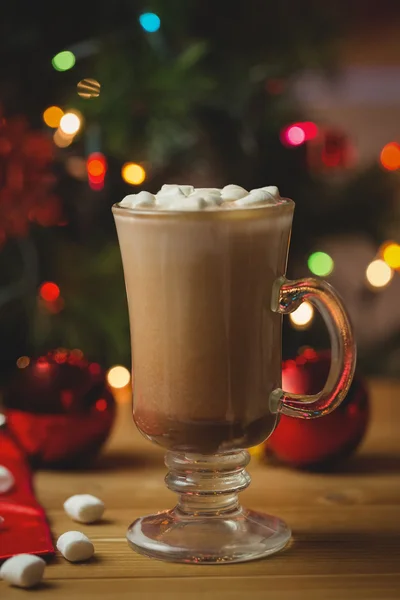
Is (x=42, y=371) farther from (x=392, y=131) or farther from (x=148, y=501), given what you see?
(x=392, y=131)

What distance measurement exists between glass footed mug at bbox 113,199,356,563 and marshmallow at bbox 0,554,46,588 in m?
0.14

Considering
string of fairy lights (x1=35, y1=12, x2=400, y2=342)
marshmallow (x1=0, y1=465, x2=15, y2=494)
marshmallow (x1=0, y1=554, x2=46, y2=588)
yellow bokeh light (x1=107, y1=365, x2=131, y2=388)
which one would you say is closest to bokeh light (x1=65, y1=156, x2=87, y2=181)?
string of fairy lights (x1=35, y1=12, x2=400, y2=342)

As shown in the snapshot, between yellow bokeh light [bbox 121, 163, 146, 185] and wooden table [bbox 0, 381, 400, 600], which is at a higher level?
yellow bokeh light [bbox 121, 163, 146, 185]

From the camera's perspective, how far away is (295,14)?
1.95m

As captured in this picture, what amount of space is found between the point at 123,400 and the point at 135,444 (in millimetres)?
272

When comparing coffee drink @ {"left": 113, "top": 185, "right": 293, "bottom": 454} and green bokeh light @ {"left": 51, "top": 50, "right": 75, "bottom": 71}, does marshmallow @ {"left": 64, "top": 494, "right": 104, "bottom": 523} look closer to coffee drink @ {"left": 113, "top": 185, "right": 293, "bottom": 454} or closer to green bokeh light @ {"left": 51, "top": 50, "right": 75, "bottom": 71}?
coffee drink @ {"left": 113, "top": 185, "right": 293, "bottom": 454}

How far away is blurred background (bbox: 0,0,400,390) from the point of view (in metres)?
1.74

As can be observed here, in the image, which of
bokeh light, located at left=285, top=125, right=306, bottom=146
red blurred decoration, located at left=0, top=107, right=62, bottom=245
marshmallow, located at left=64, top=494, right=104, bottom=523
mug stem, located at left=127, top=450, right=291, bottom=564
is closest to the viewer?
mug stem, located at left=127, top=450, right=291, bottom=564

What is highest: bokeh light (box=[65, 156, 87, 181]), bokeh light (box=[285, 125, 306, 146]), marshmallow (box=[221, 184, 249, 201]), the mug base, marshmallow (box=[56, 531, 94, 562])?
bokeh light (box=[285, 125, 306, 146])

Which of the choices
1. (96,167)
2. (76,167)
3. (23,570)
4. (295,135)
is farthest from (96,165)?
(23,570)

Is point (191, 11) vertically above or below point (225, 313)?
above

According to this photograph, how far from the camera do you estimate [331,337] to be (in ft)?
3.57

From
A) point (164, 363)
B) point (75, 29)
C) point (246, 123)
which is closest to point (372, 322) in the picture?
point (246, 123)

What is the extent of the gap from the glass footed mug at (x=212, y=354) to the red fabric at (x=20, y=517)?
0.11m
